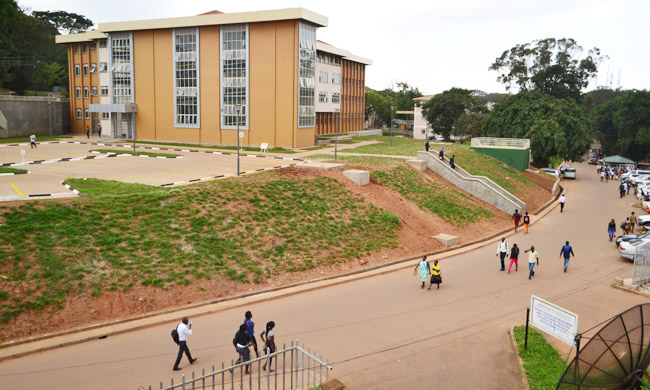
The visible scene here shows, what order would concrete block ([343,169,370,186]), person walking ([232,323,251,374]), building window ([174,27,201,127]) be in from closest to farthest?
person walking ([232,323,251,374])
concrete block ([343,169,370,186])
building window ([174,27,201,127])

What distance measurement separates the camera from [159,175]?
1141 inches

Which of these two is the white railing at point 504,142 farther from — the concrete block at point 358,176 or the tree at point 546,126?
the concrete block at point 358,176

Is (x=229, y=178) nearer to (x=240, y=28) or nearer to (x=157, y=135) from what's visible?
(x=240, y=28)

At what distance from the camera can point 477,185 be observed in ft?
115

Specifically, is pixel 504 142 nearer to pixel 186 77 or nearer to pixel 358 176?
pixel 358 176

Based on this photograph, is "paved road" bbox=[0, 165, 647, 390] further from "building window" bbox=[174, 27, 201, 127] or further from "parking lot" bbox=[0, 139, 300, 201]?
"building window" bbox=[174, 27, 201, 127]

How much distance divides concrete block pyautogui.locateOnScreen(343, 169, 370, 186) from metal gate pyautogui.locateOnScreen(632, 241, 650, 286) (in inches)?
579

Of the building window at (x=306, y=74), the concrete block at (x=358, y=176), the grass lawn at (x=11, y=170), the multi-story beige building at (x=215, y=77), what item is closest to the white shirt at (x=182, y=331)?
A: the concrete block at (x=358, y=176)

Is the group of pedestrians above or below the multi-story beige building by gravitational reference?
below

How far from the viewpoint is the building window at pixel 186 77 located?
165 feet

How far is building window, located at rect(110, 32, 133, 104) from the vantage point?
53781mm

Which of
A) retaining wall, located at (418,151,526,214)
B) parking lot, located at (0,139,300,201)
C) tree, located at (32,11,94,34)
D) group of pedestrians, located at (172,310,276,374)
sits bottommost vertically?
group of pedestrians, located at (172,310,276,374)

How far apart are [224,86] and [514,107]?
113 ft

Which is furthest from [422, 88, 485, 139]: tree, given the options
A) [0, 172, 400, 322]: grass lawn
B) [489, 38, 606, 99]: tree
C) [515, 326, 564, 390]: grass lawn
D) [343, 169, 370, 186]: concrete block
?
[515, 326, 564, 390]: grass lawn
